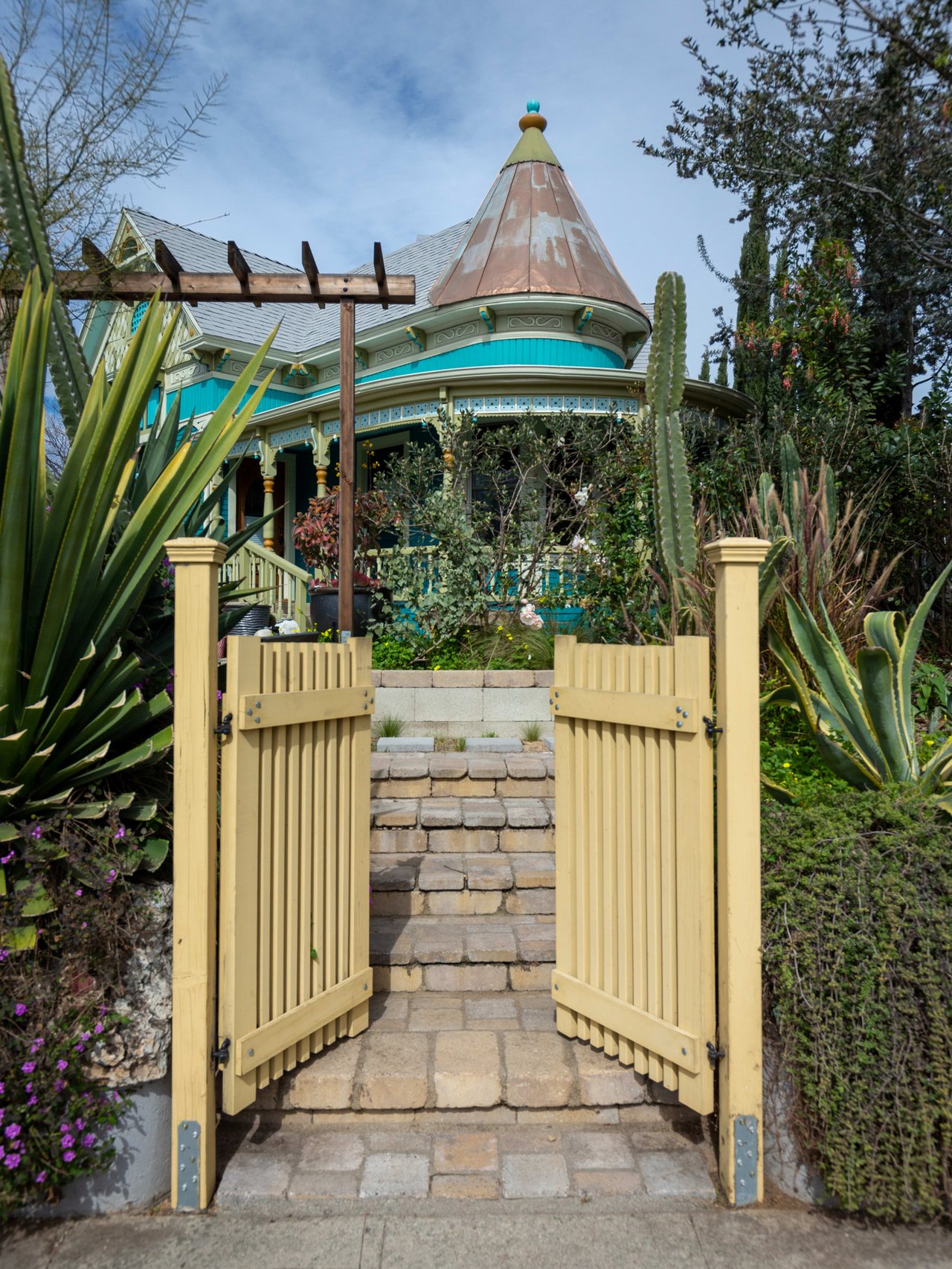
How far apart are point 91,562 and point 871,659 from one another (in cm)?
269

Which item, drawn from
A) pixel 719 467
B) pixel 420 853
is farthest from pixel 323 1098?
pixel 719 467

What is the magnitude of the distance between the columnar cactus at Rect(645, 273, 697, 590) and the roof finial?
8.89 m

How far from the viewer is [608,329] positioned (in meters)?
10.9

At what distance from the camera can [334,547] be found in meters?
9.53

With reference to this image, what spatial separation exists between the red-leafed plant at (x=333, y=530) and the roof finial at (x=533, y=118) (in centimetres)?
718

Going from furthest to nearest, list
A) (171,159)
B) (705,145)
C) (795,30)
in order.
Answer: (705,145) < (795,30) < (171,159)

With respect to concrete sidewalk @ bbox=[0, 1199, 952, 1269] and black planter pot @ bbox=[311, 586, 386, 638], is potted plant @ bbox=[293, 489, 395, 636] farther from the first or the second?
concrete sidewalk @ bbox=[0, 1199, 952, 1269]

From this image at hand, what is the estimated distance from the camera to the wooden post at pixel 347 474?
247 inches

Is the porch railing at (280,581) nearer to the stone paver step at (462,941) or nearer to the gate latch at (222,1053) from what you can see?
the stone paver step at (462,941)

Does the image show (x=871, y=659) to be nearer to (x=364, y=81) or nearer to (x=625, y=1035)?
(x=625, y=1035)

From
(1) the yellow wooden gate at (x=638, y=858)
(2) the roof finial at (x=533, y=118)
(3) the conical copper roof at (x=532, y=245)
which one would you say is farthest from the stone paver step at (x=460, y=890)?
(2) the roof finial at (x=533, y=118)

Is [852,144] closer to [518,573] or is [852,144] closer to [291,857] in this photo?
[518,573]

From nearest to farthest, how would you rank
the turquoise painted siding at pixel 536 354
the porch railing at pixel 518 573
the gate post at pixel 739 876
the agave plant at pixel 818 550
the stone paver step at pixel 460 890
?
the gate post at pixel 739 876 → the stone paver step at pixel 460 890 → the agave plant at pixel 818 550 → the porch railing at pixel 518 573 → the turquoise painted siding at pixel 536 354

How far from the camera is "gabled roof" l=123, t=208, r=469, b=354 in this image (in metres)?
13.1
